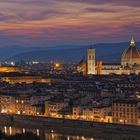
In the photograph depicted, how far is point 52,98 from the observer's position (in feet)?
134

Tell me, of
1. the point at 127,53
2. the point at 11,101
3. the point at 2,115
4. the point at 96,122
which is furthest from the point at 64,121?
the point at 127,53

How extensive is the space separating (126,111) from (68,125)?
3.09 metres

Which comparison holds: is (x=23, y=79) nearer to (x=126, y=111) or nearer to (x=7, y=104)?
(x=7, y=104)

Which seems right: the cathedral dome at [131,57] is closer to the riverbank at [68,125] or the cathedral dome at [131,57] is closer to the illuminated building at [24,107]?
the illuminated building at [24,107]

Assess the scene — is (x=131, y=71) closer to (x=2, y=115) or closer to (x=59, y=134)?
(x=2, y=115)

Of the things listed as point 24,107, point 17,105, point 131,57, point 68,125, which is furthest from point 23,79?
point 68,125

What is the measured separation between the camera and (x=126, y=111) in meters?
34.2

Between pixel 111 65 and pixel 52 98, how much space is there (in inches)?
1850

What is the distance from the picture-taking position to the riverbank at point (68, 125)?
31.8 metres

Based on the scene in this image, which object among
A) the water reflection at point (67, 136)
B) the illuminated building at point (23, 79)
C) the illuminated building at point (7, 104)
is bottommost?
the water reflection at point (67, 136)

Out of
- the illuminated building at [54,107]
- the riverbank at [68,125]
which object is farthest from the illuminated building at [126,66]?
the riverbank at [68,125]

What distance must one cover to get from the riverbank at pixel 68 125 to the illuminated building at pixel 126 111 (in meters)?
1.54

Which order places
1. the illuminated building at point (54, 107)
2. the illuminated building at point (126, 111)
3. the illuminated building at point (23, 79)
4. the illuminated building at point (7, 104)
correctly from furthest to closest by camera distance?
the illuminated building at point (23, 79) < the illuminated building at point (7, 104) < the illuminated building at point (54, 107) < the illuminated building at point (126, 111)

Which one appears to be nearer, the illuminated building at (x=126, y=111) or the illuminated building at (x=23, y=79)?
the illuminated building at (x=126, y=111)
